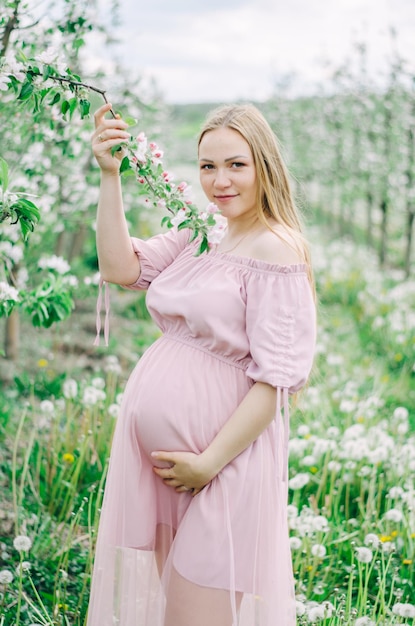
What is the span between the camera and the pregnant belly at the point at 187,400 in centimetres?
190

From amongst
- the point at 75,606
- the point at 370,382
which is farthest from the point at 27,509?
the point at 370,382

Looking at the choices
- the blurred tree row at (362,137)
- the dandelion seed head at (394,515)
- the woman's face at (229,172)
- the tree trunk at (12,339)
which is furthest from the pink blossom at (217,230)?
the blurred tree row at (362,137)

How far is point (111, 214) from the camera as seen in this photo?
201 centimetres

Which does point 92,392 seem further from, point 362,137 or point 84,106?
point 362,137

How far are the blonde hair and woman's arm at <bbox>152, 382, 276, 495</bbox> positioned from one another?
384 millimetres

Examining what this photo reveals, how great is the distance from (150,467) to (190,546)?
249 millimetres

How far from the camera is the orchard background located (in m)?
2.58

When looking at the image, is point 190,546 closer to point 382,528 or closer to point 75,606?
point 75,606

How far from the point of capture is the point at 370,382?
5.25 metres

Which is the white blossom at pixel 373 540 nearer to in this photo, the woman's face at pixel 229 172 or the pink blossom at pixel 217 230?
the woman's face at pixel 229 172

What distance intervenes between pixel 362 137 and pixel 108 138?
9.24 meters

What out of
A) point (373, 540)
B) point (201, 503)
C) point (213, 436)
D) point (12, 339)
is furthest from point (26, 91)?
point (12, 339)

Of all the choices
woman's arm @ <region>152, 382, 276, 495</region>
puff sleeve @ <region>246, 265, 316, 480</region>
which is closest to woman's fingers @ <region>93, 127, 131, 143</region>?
puff sleeve @ <region>246, 265, 316, 480</region>

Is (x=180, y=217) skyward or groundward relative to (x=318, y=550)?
skyward
